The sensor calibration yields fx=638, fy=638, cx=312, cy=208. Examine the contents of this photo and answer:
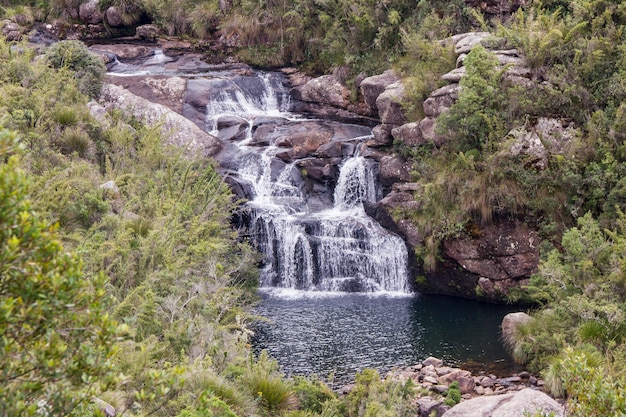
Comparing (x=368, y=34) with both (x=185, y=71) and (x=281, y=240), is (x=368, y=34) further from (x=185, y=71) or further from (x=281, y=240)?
(x=281, y=240)

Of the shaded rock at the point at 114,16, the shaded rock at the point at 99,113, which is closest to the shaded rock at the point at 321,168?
the shaded rock at the point at 99,113

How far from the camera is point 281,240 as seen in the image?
64.7ft

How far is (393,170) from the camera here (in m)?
19.8

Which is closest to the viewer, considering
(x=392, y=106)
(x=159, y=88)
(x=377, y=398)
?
(x=377, y=398)

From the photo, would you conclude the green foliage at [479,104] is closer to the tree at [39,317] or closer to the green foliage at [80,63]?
the green foliage at [80,63]

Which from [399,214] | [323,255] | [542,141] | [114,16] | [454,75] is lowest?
[323,255]

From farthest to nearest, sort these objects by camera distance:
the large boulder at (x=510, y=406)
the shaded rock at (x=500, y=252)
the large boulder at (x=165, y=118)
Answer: the large boulder at (x=165, y=118) < the shaded rock at (x=500, y=252) < the large boulder at (x=510, y=406)

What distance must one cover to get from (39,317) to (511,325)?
12.4 m

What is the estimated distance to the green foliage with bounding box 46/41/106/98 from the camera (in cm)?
2075

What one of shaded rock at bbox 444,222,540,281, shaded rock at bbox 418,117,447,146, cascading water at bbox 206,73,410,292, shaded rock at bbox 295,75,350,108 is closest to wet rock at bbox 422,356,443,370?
shaded rock at bbox 444,222,540,281

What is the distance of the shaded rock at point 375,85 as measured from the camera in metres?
22.4

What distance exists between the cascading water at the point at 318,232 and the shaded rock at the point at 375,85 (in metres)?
1.86

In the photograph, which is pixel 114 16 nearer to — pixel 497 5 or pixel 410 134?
pixel 497 5

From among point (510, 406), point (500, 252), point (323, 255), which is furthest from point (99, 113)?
point (510, 406)
